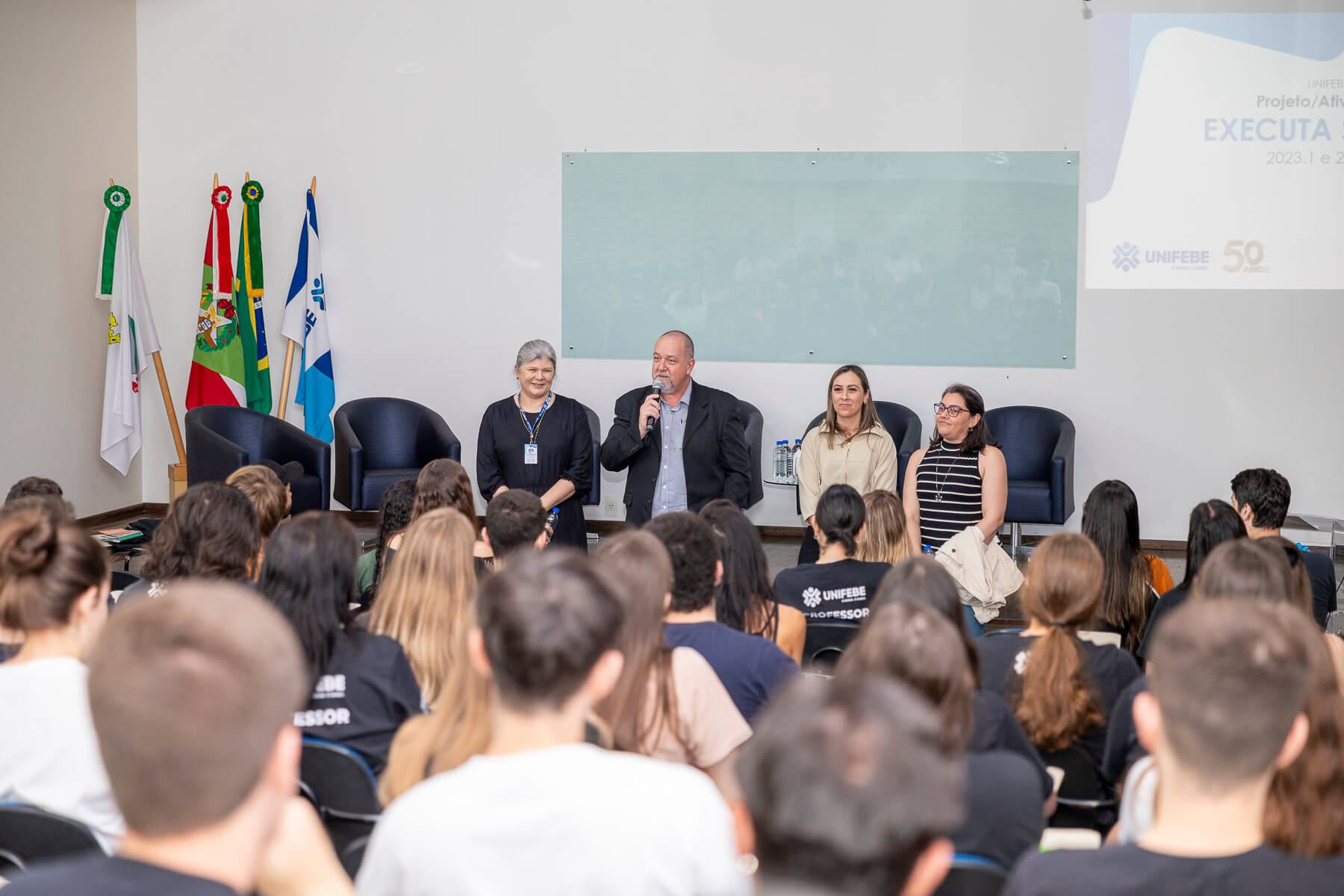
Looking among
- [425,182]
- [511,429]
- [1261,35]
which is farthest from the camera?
[425,182]

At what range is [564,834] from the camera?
122cm

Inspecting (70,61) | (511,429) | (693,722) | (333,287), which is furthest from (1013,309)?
(70,61)

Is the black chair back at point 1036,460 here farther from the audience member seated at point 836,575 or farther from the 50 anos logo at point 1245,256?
the audience member seated at point 836,575

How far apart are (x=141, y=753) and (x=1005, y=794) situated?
51.5 inches

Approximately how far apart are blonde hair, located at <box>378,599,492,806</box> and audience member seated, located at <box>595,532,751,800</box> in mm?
393

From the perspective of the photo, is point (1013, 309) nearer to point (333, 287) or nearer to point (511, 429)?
point (511, 429)

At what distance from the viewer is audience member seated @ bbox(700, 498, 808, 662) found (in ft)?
10.1

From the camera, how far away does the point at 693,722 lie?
7.23 feet

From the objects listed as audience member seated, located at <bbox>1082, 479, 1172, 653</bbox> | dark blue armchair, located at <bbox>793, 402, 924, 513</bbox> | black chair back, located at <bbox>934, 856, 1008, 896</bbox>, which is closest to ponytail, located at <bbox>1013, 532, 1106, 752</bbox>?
black chair back, located at <bbox>934, 856, 1008, 896</bbox>

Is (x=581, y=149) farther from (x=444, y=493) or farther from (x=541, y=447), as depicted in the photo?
(x=444, y=493)

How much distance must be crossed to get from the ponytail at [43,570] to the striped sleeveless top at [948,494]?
3.52 meters

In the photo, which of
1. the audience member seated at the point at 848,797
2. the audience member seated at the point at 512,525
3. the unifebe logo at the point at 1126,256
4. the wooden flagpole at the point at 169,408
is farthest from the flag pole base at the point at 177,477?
the audience member seated at the point at 848,797

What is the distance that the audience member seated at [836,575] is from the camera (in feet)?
11.9

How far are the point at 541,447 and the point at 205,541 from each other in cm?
273
